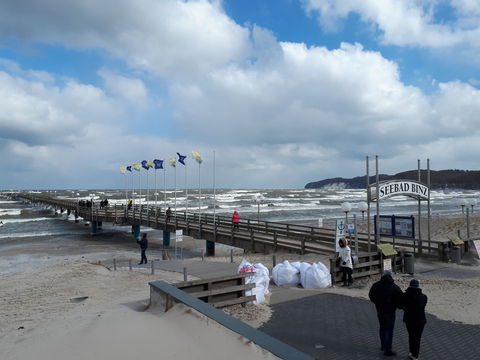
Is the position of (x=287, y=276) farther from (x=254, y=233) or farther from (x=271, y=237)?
(x=271, y=237)

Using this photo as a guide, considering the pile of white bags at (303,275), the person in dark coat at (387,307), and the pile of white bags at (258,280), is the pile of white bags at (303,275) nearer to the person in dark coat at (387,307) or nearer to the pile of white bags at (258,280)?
the pile of white bags at (258,280)

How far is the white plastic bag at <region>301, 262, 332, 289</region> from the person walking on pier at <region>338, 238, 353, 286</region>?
507 millimetres

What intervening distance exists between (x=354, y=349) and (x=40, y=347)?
16.5ft

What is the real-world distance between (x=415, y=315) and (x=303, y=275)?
5453 millimetres

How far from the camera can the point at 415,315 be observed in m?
5.92

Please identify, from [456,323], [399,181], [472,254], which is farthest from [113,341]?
[472,254]

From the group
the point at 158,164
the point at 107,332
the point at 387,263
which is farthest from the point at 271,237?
the point at 158,164

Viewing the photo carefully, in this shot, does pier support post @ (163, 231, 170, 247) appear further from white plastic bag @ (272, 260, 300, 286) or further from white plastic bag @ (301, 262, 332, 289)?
white plastic bag @ (301, 262, 332, 289)

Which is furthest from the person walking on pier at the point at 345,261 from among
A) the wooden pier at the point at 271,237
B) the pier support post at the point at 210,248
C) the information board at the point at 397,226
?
the pier support post at the point at 210,248

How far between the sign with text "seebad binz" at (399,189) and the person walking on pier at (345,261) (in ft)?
11.9

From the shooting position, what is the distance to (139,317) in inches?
282

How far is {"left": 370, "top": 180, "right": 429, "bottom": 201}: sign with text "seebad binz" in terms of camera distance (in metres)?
14.6

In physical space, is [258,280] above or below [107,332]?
above

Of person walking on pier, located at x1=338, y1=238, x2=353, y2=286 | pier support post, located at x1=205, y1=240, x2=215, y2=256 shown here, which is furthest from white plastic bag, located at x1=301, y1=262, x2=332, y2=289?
pier support post, located at x1=205, y1=240, x2=215, y2=256
